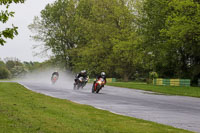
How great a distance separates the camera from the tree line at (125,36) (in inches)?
1580

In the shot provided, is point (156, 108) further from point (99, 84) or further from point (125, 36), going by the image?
point (125, 36)

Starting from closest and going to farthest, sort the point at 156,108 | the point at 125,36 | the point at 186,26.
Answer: the point at 156,108
the point at 186,26
the point at 125,36

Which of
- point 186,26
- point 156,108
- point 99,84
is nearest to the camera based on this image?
point 156,108

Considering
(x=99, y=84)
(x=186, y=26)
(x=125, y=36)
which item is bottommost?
(x=99, y=84)

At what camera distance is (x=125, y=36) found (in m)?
62.7

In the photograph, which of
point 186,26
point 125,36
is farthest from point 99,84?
point 125,36

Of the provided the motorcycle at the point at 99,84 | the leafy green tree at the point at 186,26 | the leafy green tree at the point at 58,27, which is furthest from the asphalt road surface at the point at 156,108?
the leafy green tree at the point at 58,27

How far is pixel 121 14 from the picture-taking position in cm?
6262

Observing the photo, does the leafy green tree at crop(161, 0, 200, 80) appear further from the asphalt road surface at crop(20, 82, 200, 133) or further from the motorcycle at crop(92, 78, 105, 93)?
the asphalt road surface at crop(20, 82, 200, 133)

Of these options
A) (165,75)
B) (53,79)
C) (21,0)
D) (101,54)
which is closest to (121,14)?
(101,54)

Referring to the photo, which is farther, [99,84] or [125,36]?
[125,36]

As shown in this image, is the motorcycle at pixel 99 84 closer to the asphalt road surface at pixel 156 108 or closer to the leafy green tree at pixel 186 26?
the asphalt road surface at pixel 156 108

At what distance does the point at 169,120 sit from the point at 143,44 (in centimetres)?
4130

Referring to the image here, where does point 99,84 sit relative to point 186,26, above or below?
below
